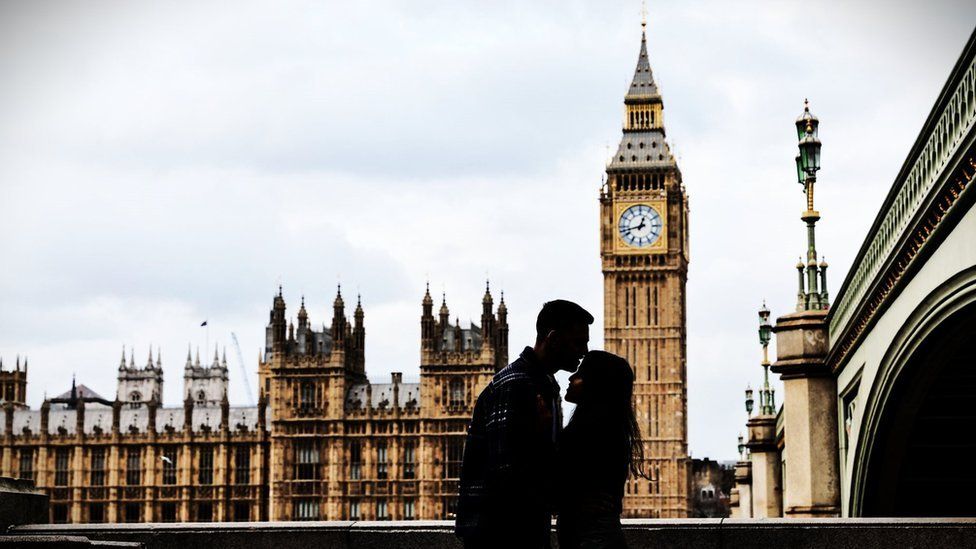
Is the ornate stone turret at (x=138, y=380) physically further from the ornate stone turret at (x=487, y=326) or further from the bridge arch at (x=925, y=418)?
the bridge arch at (x=925, y=418)

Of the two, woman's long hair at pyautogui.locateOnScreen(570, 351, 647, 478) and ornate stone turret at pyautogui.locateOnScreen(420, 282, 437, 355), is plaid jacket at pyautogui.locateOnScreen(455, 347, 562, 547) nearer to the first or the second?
woman's long hair at pyautogui.locateOnScreen(570, 351, 647, 478)

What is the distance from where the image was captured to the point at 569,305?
7.00m

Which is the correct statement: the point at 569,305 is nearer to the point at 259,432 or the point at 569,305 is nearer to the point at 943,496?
the point at 943,496

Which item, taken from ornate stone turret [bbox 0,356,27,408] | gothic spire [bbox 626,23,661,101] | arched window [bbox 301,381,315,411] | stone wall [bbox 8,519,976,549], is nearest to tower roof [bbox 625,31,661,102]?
gothic spire [bbox 626,23,661,101]

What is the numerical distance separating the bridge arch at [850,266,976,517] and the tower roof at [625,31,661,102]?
9146 cm

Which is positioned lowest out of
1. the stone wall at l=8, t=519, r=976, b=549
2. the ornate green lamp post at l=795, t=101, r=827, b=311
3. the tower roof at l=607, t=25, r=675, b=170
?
the stone wall at l=8, t=519, r=976, b=549

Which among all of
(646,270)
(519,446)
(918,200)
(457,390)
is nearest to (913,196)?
(918,200)

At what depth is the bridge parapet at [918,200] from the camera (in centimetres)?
970

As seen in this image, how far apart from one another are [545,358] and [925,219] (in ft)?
17.2

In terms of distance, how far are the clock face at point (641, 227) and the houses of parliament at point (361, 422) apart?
3.7 inches

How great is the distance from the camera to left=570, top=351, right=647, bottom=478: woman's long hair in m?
6.95

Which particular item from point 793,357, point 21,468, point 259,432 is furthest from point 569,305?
point 21,468

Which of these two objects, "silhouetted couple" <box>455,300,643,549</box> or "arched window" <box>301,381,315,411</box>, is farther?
"arched window" <box>301,381,315,411</box>

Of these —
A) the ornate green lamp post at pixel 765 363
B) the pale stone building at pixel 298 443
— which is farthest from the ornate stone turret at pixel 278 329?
the ornate green lamp post at pixel 765 363
